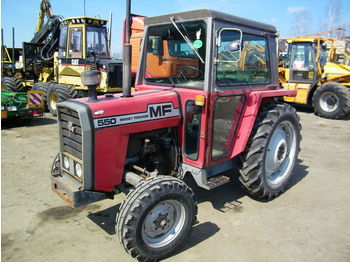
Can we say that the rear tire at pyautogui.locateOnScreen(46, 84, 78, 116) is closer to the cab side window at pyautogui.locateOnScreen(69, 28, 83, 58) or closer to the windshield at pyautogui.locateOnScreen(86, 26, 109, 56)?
the cab side window at pyautogui.locateOnScreen(69, 28, 83, 58)

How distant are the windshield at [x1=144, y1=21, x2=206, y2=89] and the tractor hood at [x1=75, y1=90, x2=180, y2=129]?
0.96 ft

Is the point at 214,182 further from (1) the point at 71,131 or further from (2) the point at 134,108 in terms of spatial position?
(1) the point at 71,131

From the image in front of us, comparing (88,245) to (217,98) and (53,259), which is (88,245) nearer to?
(53,259)

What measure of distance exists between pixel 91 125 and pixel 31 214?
161 centimetres

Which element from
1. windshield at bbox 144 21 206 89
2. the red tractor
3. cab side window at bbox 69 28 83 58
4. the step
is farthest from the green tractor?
the step

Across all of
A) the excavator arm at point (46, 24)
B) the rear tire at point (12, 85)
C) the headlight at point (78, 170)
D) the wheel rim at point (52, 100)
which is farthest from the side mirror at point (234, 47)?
the rear tire at point (12, 85)

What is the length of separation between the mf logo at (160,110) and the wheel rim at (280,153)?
1555 mm

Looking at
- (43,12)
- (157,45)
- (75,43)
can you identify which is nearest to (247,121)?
(157,45)

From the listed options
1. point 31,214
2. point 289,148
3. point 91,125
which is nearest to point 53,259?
point 31,214

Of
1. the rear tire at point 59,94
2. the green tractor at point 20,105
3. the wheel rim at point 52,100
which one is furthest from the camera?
the wheel rim at point 52,100

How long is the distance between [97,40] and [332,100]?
7730mm

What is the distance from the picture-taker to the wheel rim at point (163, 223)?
2.75 metres

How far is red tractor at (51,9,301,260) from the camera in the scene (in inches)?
107

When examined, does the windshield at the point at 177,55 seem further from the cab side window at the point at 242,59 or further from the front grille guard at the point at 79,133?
the front grille guard at the point at 79,133
